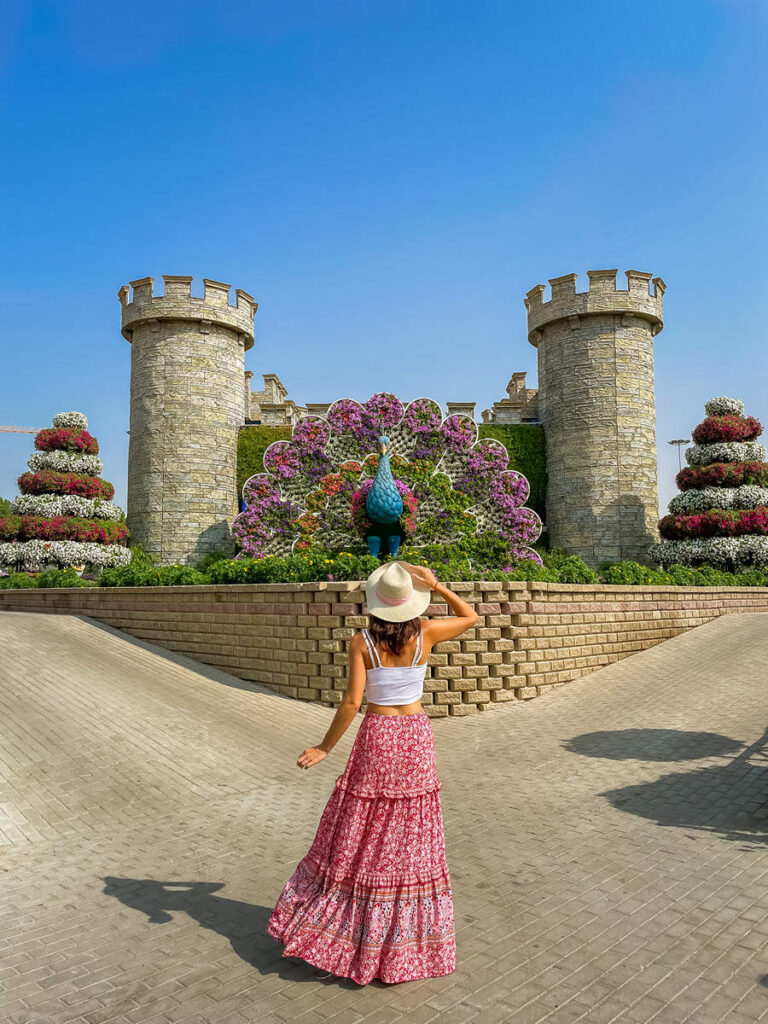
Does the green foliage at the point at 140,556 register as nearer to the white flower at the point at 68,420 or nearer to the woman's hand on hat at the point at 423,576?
the white flower at the point at 68,420

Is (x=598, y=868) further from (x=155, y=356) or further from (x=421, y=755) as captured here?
(x=155, y=356)

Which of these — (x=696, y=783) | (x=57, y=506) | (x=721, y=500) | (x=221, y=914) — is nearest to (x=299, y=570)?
(x=696, y=783)

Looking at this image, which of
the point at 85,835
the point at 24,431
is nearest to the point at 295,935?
the point at 85,835

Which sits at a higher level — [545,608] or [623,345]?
[623,345]

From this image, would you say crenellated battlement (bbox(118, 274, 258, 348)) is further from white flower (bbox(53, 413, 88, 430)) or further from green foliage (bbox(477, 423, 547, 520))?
green foliage (bbox(477, 423, 547, 520))

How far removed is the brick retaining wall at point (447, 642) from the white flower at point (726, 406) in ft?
25.9

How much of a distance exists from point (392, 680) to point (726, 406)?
60.1ft

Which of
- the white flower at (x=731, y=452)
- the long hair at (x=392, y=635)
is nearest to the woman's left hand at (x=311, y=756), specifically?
the long hair at (x=392, y=635)

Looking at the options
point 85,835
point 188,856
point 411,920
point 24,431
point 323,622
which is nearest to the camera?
point 411,920

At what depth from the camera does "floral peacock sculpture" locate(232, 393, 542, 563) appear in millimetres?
17156

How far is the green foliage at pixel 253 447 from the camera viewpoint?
21.2 m

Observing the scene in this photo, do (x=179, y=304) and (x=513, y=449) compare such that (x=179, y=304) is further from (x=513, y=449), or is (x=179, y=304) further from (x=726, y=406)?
(x=726, y=406)

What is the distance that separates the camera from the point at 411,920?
11.5 feet

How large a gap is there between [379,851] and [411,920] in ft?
1.17
